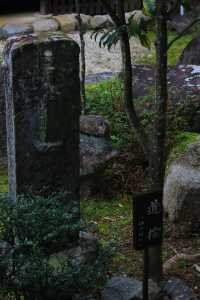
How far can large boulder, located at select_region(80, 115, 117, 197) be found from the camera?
23.1ft

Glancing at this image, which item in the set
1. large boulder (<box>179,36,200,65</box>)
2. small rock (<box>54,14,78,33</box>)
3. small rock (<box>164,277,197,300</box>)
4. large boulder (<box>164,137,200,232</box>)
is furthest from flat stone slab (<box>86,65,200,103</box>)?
small rock (<box>54,14,78,33</box>)

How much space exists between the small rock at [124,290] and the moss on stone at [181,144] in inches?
68.8

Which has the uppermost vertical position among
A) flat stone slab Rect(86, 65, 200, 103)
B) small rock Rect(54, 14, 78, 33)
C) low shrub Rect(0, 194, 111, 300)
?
small rock Rect(54, 14, 78, 33)

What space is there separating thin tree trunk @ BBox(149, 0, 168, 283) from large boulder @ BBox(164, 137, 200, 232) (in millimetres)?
1101

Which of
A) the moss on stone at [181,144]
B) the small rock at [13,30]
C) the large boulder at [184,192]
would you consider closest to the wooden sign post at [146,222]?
the large boulder at [184,192]

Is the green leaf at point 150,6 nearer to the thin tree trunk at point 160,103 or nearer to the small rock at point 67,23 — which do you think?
the thin tree trunk at point 160,103

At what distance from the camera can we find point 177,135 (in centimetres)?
710

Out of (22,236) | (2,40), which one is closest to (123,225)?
(22,236)

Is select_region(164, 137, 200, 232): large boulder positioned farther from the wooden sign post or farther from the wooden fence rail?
the wooden fence rail

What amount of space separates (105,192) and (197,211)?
1.35 m

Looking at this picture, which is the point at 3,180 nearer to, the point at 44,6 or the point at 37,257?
the point at 37,257

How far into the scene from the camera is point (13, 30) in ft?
47.5

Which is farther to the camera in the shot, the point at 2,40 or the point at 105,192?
the point at 2,40

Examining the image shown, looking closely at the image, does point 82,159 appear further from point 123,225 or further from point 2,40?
point 2,40
